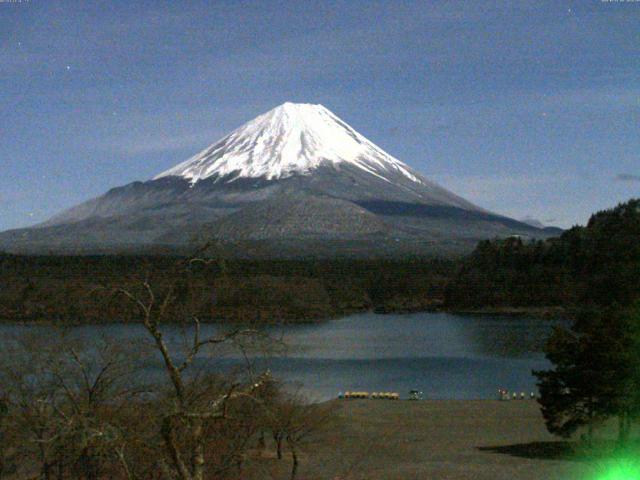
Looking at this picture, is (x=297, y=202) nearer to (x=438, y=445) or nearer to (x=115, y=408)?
(x=438, y=445)

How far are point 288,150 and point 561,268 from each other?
52386 millimetres

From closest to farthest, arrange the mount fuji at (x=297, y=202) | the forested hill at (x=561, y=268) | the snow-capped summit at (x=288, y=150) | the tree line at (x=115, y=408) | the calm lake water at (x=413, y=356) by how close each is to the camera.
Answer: the tree line at (x=115, y=408) < the calm lake water at (x=413, y=356) < the forested hill at (x=561, y=268) < the mount fuji at (x=297, y=202) < the snow-capped summit at (x=288, y=150)

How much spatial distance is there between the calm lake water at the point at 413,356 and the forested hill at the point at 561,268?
4.70 ft

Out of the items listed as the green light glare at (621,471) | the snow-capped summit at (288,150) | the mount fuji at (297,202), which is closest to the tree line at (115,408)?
the green light glare at (621,471)

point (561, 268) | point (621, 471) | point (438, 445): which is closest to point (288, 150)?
point (561, 268)

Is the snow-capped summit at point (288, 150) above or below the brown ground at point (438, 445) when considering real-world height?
above

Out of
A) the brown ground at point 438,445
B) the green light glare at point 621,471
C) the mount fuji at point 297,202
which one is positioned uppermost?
the mount fuji at point 297,202

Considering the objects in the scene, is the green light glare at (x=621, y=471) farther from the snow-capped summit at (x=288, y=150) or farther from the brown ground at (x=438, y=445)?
the snow-capped summit at (x=288, y=150)

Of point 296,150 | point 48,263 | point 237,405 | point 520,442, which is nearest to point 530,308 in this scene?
point 48,263

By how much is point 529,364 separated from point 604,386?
13875 millimetres

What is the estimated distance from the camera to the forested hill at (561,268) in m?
30.0

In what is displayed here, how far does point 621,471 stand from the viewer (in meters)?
8.46

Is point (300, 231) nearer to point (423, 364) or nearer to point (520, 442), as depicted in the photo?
point (423, 364)

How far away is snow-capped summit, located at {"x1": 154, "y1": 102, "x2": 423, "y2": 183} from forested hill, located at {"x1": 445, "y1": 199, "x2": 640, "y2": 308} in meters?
41.3
